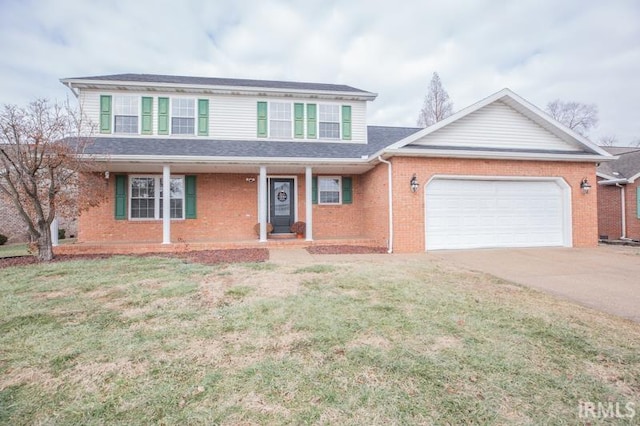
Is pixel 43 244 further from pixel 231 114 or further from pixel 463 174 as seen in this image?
pixel 463 174

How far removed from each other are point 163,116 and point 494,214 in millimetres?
12102

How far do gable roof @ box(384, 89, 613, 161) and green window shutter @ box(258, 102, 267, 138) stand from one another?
17.2 feet

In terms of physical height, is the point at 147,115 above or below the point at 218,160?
above

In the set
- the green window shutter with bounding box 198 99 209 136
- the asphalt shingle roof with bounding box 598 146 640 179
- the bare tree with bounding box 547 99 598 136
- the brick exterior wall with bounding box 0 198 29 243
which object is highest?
the bare tree with bounding box 547 99 598 136

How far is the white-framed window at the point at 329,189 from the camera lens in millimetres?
11734

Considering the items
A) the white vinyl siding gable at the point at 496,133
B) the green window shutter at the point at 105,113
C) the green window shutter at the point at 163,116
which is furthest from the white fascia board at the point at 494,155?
the green window shutter at the point at 105,113

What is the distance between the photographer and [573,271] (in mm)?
6312

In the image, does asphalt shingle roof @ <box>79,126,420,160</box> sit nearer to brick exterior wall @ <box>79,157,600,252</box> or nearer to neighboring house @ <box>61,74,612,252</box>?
neighboring house @ <box>61,74,612,252</box>

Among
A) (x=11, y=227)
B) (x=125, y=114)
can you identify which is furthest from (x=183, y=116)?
(x=11, y=227)

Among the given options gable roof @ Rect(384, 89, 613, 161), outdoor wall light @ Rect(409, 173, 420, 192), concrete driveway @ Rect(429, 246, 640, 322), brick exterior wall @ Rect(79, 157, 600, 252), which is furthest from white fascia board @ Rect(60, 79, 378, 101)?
concrete driveway @ Rect(429, 246, 640, 322)

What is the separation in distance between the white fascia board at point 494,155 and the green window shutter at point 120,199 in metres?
9.13

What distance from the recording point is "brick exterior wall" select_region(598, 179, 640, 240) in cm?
1317

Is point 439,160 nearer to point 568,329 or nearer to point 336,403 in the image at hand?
point 568,329

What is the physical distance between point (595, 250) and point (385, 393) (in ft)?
34.8
